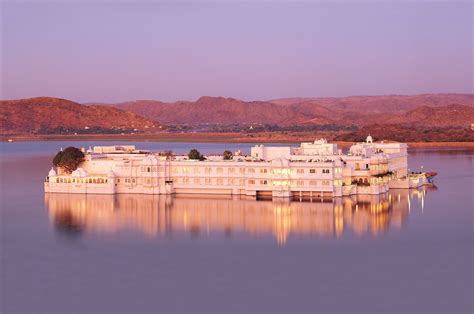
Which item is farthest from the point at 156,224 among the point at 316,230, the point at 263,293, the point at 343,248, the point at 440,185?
the point at 440,185

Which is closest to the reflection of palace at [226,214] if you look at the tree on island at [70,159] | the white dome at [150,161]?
the white dome at [150,161]

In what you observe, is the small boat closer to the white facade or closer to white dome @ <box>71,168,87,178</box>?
the white facade

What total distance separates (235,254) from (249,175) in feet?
47.8

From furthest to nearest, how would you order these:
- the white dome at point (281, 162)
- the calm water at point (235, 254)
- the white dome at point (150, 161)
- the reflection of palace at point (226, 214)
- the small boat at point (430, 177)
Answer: the small boat at point (430, 177) < the white dome at point (150, 161) < the white dome at point (281, 162) < the reflection of palace at point (226, 214) < the calm water at point (235, 254)

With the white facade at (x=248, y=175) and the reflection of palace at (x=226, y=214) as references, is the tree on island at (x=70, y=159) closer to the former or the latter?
the white facade at (x=248, y=175)

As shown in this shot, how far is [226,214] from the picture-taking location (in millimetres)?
37750

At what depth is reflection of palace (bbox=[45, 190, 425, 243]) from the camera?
34.2 m

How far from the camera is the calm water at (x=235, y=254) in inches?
916

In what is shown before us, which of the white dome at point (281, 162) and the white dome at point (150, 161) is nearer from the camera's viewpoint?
the white dome at point (281, 162)

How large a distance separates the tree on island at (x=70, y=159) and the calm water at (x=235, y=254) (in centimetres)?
274

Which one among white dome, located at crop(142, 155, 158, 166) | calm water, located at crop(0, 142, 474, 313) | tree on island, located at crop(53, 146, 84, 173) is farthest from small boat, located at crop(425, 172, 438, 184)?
tree on island, located at crop(53, 146, 84, 173)

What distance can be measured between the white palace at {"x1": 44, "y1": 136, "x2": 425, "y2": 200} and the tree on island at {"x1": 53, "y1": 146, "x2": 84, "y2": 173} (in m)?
0.41

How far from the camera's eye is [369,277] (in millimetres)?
25719

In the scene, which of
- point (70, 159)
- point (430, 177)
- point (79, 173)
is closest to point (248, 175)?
point (79, 173)
